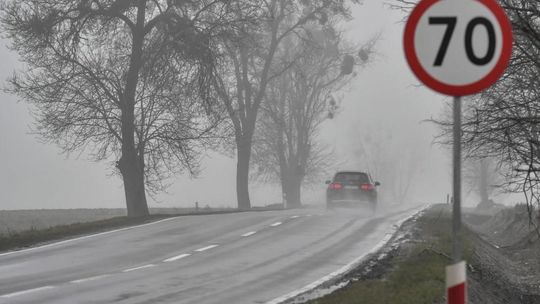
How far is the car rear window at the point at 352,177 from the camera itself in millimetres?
28000

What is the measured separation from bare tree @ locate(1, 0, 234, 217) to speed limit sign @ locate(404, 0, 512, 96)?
17359 mm

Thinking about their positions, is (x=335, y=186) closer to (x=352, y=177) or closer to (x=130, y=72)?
(x=352, y=177)

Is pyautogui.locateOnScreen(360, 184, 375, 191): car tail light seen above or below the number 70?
below

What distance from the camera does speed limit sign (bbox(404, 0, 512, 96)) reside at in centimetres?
486

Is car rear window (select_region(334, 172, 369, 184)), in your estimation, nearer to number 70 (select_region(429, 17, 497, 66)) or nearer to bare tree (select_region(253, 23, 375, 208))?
bare tree (select_region(253, 23, 375, 208))

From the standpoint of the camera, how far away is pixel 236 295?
930 cm

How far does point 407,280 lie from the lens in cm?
980

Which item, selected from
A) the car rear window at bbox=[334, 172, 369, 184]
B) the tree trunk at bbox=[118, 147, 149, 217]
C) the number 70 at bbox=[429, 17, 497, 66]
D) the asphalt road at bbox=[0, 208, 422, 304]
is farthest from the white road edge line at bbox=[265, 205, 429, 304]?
the car rear window at bbox=[334, 172, 369, 184]

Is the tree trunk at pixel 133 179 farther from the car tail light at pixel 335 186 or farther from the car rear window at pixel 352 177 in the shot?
the car rear window at pixel 352 177

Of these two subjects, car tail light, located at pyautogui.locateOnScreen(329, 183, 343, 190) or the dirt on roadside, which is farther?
car tail light, located at pyautogui.locateOnScreen(329, 183, 343, 190)

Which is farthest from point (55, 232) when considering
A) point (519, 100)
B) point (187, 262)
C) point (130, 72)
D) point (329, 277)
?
point (519, 100)

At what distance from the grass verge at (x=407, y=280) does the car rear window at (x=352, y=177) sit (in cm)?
1349

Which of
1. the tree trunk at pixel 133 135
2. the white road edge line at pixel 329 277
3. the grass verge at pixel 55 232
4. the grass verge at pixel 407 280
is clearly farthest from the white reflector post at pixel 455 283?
the tree trunk at pixel 133 135

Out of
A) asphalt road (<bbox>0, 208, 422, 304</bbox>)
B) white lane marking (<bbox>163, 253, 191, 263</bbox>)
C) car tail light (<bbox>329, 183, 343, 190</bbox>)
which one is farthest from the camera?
car tail light (<bbox>329, 183, 343, 190</bbox>)
